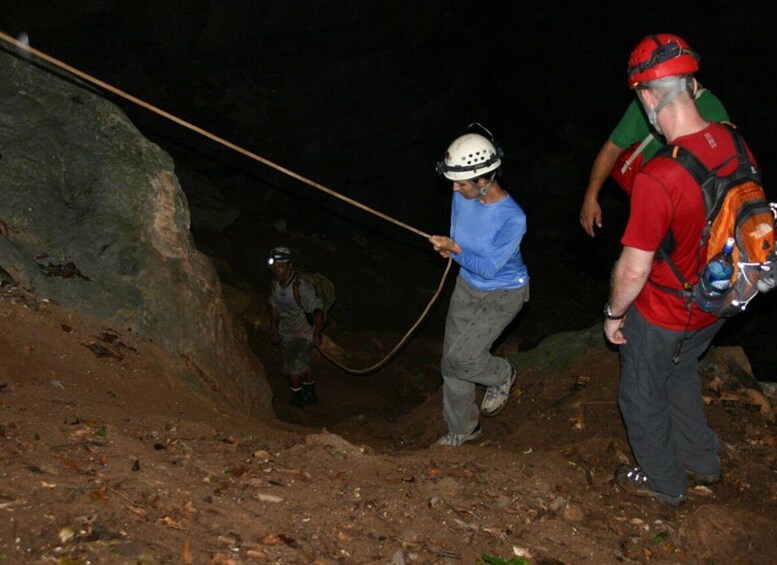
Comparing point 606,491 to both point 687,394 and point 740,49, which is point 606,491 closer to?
point 687,394

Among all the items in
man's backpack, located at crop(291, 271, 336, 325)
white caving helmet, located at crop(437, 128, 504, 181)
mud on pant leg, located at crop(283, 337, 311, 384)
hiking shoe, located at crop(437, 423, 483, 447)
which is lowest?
mud on pant leg, located at crop(283, 337, 311, 384)

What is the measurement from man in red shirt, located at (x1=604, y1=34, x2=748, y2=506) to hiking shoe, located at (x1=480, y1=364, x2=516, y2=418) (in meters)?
1.24

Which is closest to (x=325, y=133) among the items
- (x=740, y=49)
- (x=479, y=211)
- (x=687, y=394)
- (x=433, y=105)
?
(x=433, y=105)

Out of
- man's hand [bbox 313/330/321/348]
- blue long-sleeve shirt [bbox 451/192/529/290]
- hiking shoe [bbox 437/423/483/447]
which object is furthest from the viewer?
man's hand [bbox 313/330/321/348]

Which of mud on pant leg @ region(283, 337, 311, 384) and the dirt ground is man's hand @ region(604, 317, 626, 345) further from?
mud on pant leg @ region(283, 337, 311, 384)

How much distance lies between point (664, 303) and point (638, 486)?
1306 millimetres

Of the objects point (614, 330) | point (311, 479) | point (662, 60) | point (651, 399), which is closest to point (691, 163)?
point (662, 60)

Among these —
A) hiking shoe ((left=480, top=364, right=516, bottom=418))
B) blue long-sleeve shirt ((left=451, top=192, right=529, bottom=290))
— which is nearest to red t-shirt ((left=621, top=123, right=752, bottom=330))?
blue long-sleeve shirt ((left=451, top=192, right=529, bottom=290))

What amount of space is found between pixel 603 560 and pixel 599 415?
2063 mm

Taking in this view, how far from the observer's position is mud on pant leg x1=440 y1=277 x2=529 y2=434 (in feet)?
17.7

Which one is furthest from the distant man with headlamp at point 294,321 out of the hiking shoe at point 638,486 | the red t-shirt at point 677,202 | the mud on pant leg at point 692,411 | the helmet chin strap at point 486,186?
the red t-shirt at point 677,202

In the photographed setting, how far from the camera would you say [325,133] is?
48.1 feet

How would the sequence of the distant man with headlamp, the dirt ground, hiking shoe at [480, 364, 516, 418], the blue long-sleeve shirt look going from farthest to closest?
the distant man with headlamp → hiking shoe at [480, 364, 516, 418] → the blue long-sleeve shirt → the dirt ground

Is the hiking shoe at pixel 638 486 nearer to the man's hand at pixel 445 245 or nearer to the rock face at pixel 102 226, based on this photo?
the man's hand at pixel 445 245
